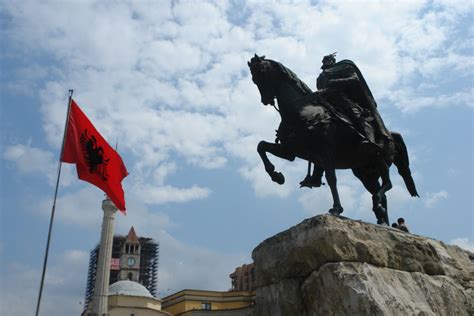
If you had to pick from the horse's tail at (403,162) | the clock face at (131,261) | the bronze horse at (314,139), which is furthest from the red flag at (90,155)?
the clock face at (131,261)

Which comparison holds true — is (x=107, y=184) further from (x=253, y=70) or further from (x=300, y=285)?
(x=300, y=285)

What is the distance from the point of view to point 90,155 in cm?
977

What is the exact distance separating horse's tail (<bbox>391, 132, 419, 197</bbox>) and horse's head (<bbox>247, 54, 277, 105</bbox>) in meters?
2.08

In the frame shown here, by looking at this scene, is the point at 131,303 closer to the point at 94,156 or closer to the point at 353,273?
the point at 94,156

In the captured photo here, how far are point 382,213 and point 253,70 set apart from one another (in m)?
2.75

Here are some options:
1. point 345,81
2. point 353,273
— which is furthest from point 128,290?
point 353,273

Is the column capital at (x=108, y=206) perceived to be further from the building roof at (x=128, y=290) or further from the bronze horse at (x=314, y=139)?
the bronze horse at (x=314, y=139)

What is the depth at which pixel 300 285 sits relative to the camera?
5.48 metres

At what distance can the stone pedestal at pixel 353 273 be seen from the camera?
5.01 m

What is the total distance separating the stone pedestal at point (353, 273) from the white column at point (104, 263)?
4748cm

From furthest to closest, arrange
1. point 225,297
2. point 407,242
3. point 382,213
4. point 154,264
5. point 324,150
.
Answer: point 154,264 → point 225,297 → point 382,213 → point 324,150 → point 407,242

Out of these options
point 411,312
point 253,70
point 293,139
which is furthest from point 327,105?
point 411,312

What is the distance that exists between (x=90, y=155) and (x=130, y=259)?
90997mm

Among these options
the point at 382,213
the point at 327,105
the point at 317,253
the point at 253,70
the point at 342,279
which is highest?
the point at 253,70
